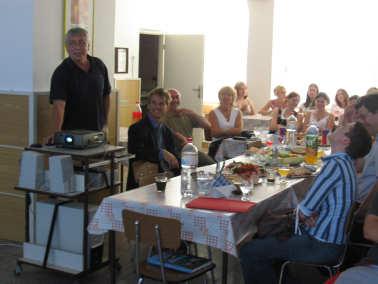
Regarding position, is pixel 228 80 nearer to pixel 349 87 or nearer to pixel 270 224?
pixel 349 87

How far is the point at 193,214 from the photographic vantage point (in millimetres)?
2986

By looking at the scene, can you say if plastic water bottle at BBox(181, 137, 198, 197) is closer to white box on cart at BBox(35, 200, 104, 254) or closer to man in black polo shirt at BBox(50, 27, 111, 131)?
white box on cart at BBox(35, 200, 104, 254)

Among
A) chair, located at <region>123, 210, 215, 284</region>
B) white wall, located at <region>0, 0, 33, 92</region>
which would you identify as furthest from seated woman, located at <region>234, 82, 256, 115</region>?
chair, located at <region>123, 210, 215, 284</region>

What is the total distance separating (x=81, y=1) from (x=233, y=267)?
254cm

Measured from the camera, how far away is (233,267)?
4406 mm

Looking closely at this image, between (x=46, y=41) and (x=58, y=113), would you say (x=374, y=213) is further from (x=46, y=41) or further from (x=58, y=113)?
(x=46, y=41)

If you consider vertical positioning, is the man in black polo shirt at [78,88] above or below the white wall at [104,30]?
below

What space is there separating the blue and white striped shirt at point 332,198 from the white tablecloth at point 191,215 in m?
0.33

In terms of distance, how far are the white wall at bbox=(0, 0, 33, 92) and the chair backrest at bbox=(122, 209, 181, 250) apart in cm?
211

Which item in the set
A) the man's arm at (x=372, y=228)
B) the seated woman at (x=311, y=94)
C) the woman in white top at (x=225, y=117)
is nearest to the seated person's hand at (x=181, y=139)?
the woman in white top at (x=225, y=117)

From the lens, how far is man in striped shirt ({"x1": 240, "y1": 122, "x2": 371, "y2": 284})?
302 cm

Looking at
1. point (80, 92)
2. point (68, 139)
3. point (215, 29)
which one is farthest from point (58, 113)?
point (215, 29)

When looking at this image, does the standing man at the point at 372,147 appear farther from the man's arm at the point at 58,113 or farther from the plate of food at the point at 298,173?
the man's arm at the point at 58,113

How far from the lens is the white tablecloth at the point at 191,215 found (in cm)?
293
